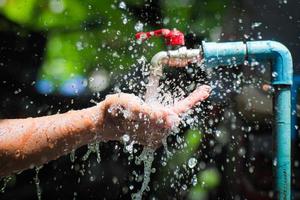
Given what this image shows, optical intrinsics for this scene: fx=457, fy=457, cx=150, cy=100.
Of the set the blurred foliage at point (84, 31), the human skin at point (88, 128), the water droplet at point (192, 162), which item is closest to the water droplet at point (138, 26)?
the blurred foliage at point (84, 31)

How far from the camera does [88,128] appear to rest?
5.23 feet

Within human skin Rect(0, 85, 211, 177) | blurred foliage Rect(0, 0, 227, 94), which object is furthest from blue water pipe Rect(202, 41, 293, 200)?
blurred foliage Rect(0, 0, 227, 94)

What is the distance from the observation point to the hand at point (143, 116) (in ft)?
4.70

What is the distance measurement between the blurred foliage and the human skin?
1.07 meters

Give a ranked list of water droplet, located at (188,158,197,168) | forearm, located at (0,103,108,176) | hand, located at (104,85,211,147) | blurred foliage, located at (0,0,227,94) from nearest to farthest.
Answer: hand, located at (104,85,211,147) < forearm, located at (0,103,108,176) < blurred foliage, located at (0,0,227,94) < water droplet, located at (188,158,197,168)

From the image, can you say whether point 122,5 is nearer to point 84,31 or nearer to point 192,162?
point 84,31

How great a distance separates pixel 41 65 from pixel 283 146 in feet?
6.04

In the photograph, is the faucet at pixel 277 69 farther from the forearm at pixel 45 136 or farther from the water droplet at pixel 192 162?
the water droplet at pixel 192 162

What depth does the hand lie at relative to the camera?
4.70ft

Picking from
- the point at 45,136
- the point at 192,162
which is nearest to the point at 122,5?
the point at 192,162

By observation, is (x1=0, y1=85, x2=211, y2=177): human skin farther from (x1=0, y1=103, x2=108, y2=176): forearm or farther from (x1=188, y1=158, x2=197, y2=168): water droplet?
(x1=188, y1=158, x2=197, y2=168): water droplet

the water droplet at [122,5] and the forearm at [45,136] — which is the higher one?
the water droplet at [122,5]

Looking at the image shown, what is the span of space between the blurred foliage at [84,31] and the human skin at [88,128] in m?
1.07

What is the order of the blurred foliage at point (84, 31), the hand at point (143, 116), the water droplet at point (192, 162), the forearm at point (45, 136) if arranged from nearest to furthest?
the hand at point (143, 116) → the forearm at point (45, 136) → the blurred foliage at point (84, 31) → the water droplet at point (192, 162)
